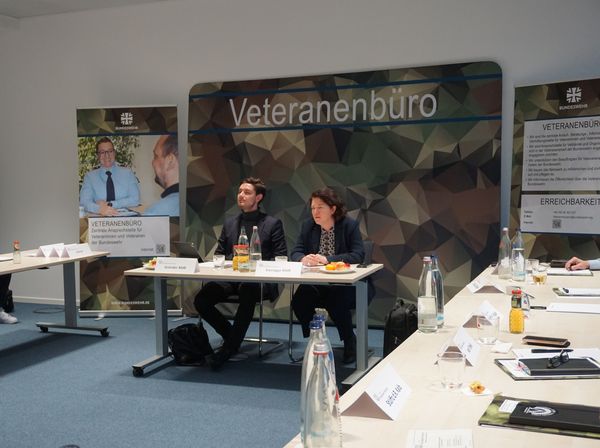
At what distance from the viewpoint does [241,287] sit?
4.34 metres

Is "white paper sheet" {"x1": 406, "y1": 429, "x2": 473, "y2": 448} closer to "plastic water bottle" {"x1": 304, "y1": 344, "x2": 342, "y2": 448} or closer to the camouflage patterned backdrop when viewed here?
"plastic water bottle" {"x1": 304, "y1": 344, "x2": 342, "y2": 448}

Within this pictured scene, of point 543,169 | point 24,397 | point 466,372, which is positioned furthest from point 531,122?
point 24,397

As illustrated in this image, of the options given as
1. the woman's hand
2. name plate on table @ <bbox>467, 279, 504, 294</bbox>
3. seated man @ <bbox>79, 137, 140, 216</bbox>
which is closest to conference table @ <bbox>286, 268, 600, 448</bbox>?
name plate on table @ <bbox>467, 279, 504, 294</bbox>

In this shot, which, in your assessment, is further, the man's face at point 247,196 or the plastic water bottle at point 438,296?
the man's face at point 247,196

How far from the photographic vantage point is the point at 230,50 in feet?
18.9

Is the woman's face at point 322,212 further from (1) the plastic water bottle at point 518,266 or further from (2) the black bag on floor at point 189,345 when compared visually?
(1) the plastic water bottle at point 518,266

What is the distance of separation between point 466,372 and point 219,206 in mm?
4253

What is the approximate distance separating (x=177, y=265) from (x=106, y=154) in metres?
2.39

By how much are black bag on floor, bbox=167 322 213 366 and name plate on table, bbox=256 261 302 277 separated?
82 centimetres

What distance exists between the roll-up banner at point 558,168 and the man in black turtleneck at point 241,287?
189 centimetres

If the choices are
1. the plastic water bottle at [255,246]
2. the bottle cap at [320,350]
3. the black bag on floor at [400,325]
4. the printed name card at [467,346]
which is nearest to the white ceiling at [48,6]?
the plastic water bottle at [255,246]

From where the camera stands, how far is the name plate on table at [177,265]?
12.9ft

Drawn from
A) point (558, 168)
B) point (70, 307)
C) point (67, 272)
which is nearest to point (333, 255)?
point (558, 168)

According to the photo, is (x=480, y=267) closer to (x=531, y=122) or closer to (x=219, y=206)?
(x=531, y=122)
